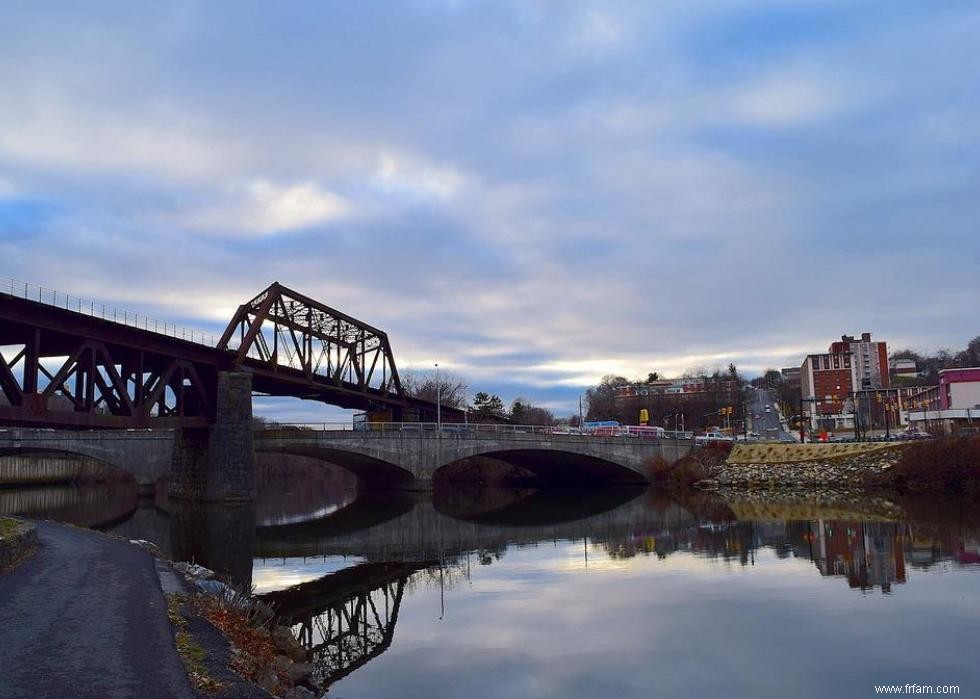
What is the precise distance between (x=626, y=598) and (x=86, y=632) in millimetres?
15327

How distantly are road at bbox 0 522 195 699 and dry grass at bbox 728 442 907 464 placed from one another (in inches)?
2591

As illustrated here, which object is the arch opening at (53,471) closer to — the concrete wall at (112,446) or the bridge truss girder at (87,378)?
the concrete wall at (112,446)

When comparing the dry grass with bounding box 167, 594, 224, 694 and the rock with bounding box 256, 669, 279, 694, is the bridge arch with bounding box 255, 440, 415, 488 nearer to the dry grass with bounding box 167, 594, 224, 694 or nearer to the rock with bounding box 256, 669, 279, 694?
the dry grass with bounding box 167, 594, 224, 694

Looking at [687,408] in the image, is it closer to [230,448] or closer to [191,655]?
[230,448]

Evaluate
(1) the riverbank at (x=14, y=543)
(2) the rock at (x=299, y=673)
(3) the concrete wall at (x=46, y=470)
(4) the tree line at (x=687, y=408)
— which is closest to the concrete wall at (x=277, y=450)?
(1) the riverbank at (x=14, y=543)

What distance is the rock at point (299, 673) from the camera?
13.9m

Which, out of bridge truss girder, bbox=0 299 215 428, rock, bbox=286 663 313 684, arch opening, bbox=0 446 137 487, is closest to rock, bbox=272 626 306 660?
rock, bbox=286 663 313 684

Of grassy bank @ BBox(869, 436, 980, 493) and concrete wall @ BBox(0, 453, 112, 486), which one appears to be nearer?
grassy bank @ BBox(869, 436, 980, 493)

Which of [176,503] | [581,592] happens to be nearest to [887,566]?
[581,592]

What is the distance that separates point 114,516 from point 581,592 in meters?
44.4

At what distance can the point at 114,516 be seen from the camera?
56.7m

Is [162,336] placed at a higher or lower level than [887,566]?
higher

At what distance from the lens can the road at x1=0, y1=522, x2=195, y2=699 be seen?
1080 cm

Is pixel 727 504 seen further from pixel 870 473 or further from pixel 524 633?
pixel 524 633
